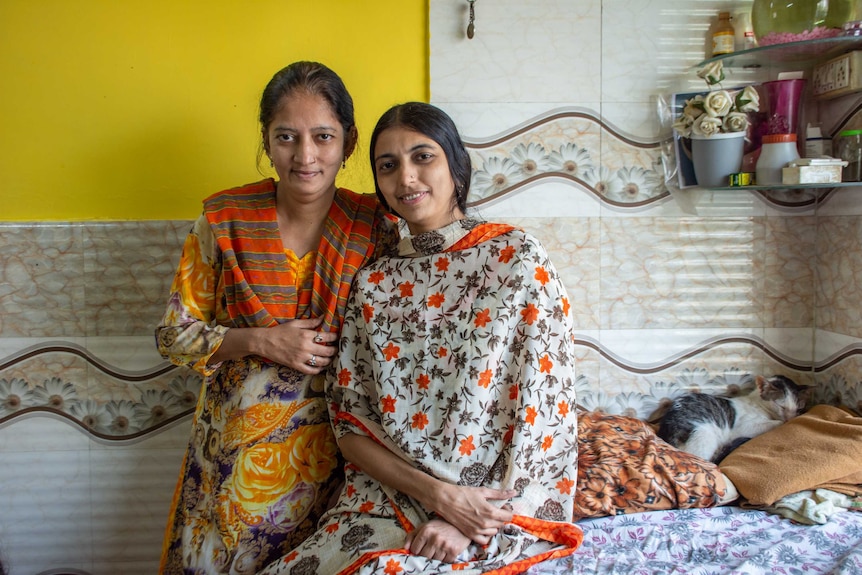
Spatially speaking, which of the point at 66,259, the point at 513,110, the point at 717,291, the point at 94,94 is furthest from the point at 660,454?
the point at 94,94

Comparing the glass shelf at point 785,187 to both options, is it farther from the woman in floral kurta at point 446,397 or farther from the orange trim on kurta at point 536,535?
the orange trim on kurta at point 536,535

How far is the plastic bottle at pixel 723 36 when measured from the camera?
2172 mm

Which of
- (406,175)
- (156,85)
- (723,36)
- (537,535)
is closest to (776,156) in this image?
(723,36)

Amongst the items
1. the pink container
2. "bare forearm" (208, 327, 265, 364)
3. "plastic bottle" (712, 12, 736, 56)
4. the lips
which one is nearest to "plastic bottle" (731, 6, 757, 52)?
"plastic bottle" (712, 12, 736, 56)

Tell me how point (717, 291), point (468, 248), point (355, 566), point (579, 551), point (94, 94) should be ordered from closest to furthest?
1. point (355, 566)
2. point (468, 248)
3. point (579, 551)
4. point (94, 94)
5. point (717, 291)

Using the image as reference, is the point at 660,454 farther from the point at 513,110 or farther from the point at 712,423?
the point at 513,110

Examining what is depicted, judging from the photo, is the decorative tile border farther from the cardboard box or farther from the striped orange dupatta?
the striped orange dupatta

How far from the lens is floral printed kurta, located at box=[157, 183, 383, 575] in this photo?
1.52m

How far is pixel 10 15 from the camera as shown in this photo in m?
2.05

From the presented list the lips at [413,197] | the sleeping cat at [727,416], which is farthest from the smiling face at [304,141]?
the sleeping cat at [727,416]

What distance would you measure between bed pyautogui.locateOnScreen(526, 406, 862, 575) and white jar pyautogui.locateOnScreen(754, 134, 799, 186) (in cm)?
79

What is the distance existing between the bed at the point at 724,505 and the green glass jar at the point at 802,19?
47.4 inches

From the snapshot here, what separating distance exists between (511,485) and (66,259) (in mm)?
1648

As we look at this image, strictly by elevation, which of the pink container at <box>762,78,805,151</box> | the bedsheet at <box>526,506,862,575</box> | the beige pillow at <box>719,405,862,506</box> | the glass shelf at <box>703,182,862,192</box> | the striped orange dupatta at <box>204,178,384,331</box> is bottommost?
the bedsheet at <box>526,506,862,575</box>
